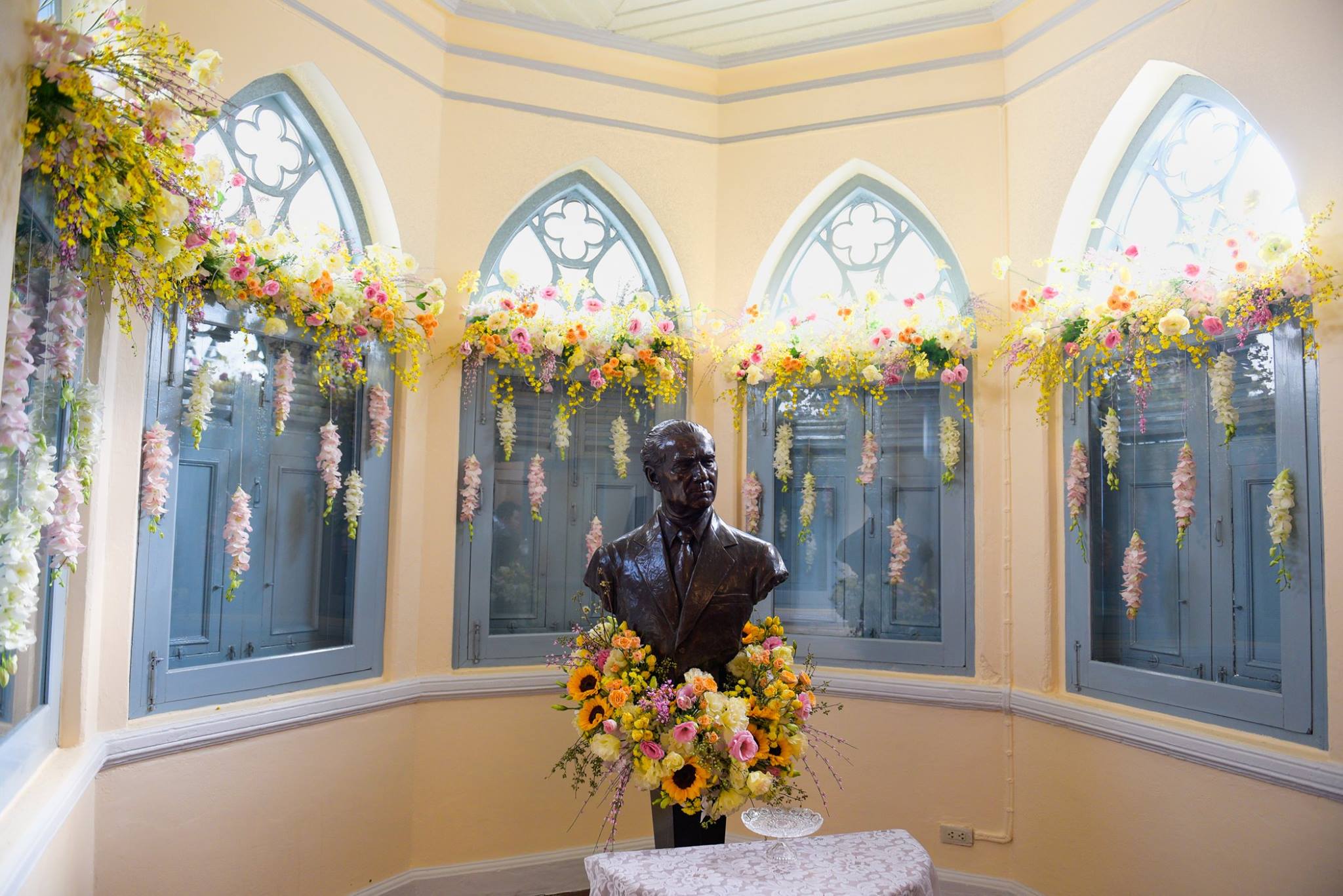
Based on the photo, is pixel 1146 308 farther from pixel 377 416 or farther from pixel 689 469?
pixel 377 416

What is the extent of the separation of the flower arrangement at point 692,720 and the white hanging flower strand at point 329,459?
3.82 feet

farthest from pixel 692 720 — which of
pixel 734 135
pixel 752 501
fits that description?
pixel 734 135

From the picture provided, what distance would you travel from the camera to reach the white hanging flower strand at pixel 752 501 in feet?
13.8

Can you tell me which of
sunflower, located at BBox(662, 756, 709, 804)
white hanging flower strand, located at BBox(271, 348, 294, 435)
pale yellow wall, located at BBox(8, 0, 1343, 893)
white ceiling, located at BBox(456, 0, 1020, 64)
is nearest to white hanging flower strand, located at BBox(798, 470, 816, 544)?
pale yellow wall, located at BBox(8, 0, 1343, 893)

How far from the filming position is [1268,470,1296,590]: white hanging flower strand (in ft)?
9.32

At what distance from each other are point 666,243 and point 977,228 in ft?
4.52

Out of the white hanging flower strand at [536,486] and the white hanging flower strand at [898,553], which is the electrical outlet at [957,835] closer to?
the white hanging flower strand at [898,553]

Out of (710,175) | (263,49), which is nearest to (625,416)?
(710,175)

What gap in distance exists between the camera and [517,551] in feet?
13.3

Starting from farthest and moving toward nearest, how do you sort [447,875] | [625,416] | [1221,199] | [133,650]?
[625,416] < [447,875] < [1221,199] < [133,650]

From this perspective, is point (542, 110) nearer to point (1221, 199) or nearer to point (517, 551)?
point (517, 551)

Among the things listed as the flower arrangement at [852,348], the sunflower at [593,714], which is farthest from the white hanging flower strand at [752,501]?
the sunflower at [593,714]

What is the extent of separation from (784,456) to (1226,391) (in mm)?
1766

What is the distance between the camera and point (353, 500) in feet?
11.6
